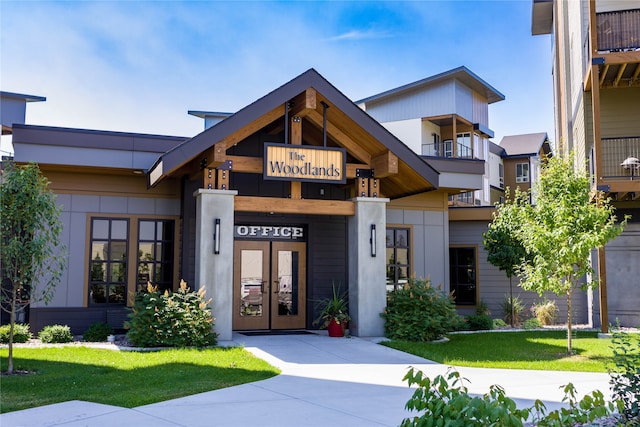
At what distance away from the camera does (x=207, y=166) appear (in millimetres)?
12562

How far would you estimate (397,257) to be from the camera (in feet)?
55.2

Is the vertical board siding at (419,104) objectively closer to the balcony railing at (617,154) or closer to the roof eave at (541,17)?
the roof eave at (541,17)

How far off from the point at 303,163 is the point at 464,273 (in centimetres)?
981

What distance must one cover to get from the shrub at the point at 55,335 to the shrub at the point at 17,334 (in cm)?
27

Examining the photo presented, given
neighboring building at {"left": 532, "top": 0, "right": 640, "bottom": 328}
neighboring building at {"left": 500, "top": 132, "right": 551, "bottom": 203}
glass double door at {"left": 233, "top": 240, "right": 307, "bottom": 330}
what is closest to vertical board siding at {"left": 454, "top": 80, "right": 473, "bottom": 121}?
neighboring building at {"left": 500, "top": 132, "right": 551, "bottom": 203}

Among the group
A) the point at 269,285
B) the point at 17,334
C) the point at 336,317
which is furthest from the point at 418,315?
the point at 17,334

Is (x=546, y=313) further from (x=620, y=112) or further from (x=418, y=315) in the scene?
(x=418, y=315)

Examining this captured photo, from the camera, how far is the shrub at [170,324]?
11.6m

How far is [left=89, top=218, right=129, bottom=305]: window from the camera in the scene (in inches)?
560

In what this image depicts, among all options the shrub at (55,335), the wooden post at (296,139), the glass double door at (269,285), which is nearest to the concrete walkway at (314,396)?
the glass double door at (269,285)

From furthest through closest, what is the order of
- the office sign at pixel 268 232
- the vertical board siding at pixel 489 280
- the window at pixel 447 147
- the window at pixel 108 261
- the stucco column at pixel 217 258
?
the window at pixel 447 147 < the vertical board siding at pixel 489 280 < the office sign at pixel 268 232 < the window at pixel 108 261 < the stucco column at pixel 217 258

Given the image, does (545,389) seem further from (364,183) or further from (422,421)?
(364,183)

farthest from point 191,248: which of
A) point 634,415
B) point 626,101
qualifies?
point 626,101

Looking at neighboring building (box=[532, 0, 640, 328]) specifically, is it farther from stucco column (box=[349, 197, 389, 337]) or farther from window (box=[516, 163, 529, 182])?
window (box=[516, 163, 529, 182])
